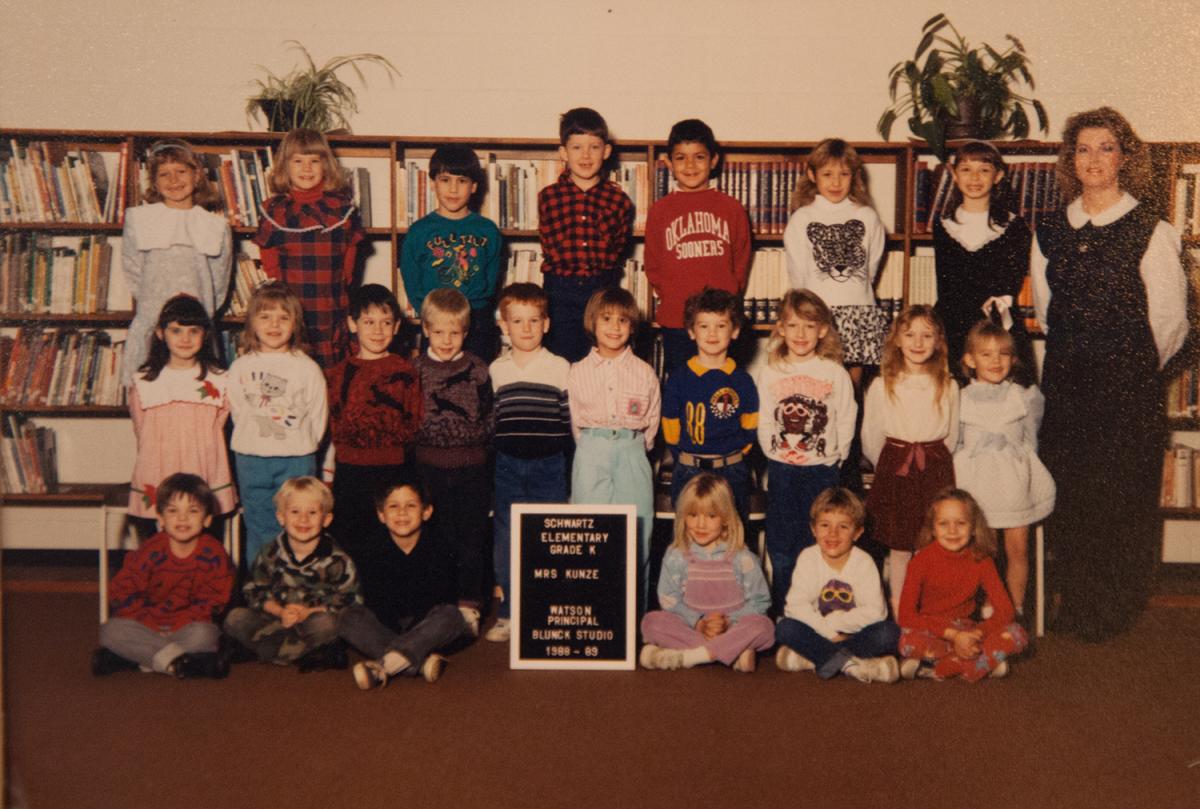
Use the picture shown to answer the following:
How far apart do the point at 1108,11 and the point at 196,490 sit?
13.9ft

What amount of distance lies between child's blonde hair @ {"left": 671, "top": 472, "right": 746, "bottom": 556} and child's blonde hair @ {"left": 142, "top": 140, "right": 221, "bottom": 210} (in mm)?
2576

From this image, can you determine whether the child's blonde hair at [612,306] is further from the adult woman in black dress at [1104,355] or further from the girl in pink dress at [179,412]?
the adult woman in black dress at [1104,355]

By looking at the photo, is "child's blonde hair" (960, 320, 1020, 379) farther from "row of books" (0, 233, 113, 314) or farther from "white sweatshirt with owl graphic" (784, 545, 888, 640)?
"row of books" (0, 233, 113, 314)

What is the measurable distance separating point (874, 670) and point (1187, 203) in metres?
2.62

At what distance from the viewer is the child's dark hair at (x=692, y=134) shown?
4945 mm

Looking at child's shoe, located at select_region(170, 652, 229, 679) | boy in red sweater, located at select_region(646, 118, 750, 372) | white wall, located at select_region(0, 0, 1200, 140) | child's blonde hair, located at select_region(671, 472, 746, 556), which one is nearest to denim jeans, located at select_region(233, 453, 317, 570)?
child's shoe, located at select_region(170, 652, 229, 679)

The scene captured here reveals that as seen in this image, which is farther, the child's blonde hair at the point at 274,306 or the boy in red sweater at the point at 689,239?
the boy in red sweater at the point at 689,239

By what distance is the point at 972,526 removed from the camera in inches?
170

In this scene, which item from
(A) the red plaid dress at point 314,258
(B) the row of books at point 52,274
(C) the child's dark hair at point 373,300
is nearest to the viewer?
(C) the child's dark hair at point 373,300

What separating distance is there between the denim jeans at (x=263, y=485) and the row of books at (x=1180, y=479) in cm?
385

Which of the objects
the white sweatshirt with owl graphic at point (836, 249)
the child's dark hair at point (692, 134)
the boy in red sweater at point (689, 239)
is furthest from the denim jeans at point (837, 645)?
the child's dark hair at point (692, 134)

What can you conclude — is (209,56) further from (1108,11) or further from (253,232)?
(1108,11)

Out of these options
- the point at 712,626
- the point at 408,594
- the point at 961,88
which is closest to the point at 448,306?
the point at 408,594

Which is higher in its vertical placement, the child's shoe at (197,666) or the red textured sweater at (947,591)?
the red textured sweater at (947,591)
